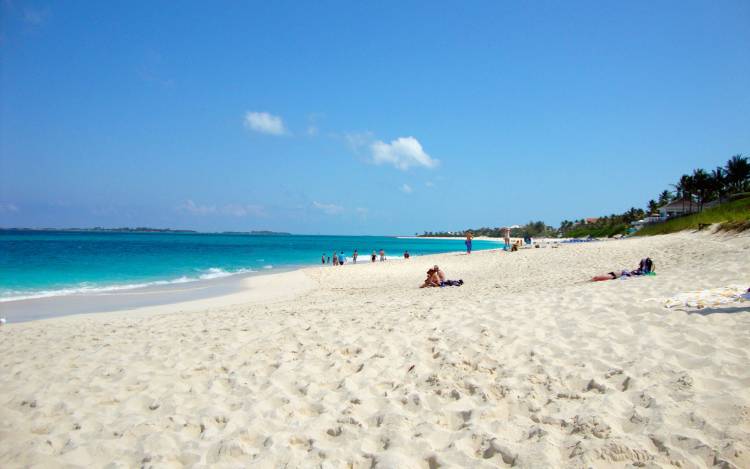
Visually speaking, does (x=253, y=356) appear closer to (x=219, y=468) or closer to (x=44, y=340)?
(x=219, y=468)

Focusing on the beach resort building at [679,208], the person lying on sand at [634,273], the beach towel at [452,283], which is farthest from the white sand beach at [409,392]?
the beach resort building at [679,208]

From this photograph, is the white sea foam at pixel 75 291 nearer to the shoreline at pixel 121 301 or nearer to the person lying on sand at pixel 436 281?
the shoreline at pixel 121 301

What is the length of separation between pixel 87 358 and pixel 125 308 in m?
9.35

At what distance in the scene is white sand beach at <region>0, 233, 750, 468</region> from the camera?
2.99 metres

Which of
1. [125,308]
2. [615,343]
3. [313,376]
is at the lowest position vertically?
[125,308]

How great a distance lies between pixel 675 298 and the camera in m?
6.36

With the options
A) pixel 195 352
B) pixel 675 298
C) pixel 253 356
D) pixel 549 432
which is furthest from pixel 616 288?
pixel 195 352

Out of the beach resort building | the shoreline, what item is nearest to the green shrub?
the beach resort building

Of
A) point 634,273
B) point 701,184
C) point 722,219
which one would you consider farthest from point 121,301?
point 701,184

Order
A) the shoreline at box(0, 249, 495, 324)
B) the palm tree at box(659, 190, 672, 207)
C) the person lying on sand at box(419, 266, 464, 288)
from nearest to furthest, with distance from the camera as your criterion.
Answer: the shoreline at box(0, 249, 495, 324) < the person lying on sand at box(419, 266, 464, 288) < the palm tree at box(659, 190, 672, 207)

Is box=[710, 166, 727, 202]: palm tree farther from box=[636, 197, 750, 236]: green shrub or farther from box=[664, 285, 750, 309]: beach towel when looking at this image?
box=[664, 285, 750, 309]: beach towel

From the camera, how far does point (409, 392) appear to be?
13.2 ft

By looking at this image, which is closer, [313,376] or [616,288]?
[313,376]

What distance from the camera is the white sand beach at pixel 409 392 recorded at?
2.99 metres
